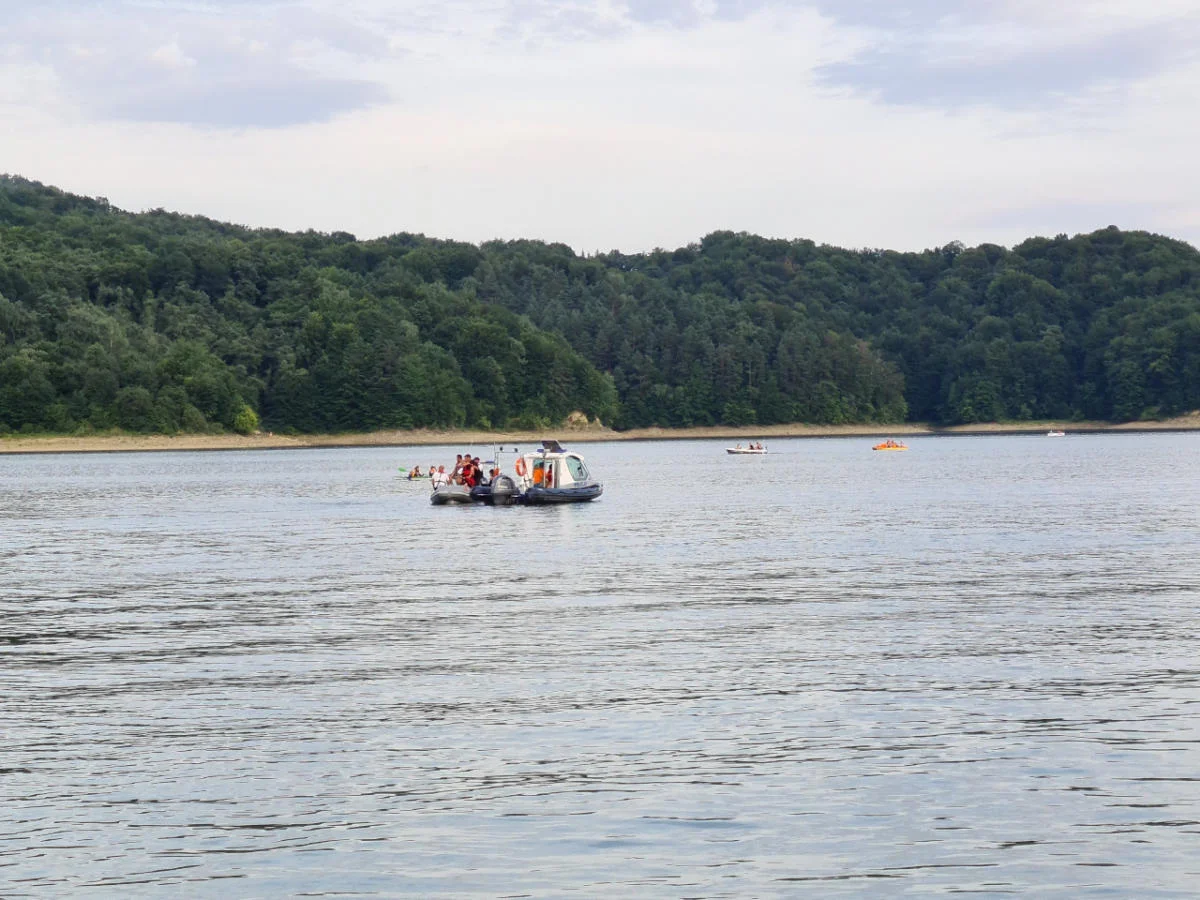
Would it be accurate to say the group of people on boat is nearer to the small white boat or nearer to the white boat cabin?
the white boat cabin

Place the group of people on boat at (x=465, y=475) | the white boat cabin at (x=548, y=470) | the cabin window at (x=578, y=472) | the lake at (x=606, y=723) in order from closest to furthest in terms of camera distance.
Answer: the lake at (x=606, y=723)
the white boat cabin at (x=548, y=470)
the group of people on boat at (x=465, y=475)
the cabin window at (x=578, y=472)

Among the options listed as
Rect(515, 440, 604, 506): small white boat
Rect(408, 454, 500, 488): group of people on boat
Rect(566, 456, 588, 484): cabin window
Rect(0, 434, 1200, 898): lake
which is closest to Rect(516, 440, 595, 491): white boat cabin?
Rect(515, 440, 604, 506): small white boat

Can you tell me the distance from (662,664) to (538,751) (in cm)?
Answer: 725

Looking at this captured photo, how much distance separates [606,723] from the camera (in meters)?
22.7

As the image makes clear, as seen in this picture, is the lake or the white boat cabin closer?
the lake

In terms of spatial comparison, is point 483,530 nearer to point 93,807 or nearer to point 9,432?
point 93,807

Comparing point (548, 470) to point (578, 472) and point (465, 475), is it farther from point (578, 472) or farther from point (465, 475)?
point (465, 475)

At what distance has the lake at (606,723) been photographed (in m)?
16.3

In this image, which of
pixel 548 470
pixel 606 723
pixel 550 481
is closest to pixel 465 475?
pixel 548 470

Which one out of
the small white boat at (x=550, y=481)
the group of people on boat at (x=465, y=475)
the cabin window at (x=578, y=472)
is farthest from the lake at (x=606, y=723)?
the cabin window at (x=578, y=472)

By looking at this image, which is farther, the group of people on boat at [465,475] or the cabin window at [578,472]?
the cabin window at [578,472]

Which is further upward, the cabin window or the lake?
the cabin window

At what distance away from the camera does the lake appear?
16328mm

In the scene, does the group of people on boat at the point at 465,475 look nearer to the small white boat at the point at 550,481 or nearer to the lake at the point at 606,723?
the small white boat at the point at 550,481
